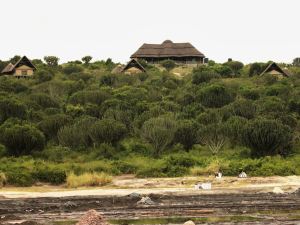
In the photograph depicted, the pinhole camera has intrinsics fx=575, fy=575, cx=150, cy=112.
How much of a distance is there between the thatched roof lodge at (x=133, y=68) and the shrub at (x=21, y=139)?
39.2 meters

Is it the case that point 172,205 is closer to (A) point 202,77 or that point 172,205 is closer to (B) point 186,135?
(B) point 186,135

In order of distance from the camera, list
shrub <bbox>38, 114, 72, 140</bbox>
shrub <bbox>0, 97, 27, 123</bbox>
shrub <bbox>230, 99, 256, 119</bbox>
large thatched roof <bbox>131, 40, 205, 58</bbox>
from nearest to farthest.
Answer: shrub <bbox>38, 114, 72, 140</bbox> < shrub <bbox>230, 99, 256, 119</bbox> < shrub <bbox>0, 97, 27, 123</bbox> < large thatched roof <bbox>131, 40, 205, 58</bbox>

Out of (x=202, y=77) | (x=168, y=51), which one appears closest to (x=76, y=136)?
(x=202, y=77)

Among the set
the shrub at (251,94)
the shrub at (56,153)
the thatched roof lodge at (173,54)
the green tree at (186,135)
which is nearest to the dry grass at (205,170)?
the green tree at (186,135)

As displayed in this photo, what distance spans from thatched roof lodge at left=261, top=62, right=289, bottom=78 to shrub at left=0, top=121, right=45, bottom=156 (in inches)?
1567

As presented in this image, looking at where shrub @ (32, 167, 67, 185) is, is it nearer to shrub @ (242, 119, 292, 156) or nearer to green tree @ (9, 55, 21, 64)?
shrub @ (242, 119, 292, 156)

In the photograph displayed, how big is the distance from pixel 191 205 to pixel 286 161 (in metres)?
12.5

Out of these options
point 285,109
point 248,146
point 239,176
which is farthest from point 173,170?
point 285,109

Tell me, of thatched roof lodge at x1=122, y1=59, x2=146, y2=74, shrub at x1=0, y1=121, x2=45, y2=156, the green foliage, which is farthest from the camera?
thatched roof lodge at x1=122, y1=59, x2=146, y2=74

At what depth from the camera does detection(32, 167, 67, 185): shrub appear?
32.3 m

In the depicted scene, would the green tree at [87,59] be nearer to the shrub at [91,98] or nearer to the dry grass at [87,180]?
the shrub at [91,98]

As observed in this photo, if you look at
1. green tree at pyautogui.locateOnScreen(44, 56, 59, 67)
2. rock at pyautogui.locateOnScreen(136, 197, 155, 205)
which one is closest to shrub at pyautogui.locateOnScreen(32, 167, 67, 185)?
rock at pyautogui.locateOnScreen(136, 197, 155, 205)

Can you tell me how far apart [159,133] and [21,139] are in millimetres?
9228

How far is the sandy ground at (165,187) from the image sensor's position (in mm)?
28656
